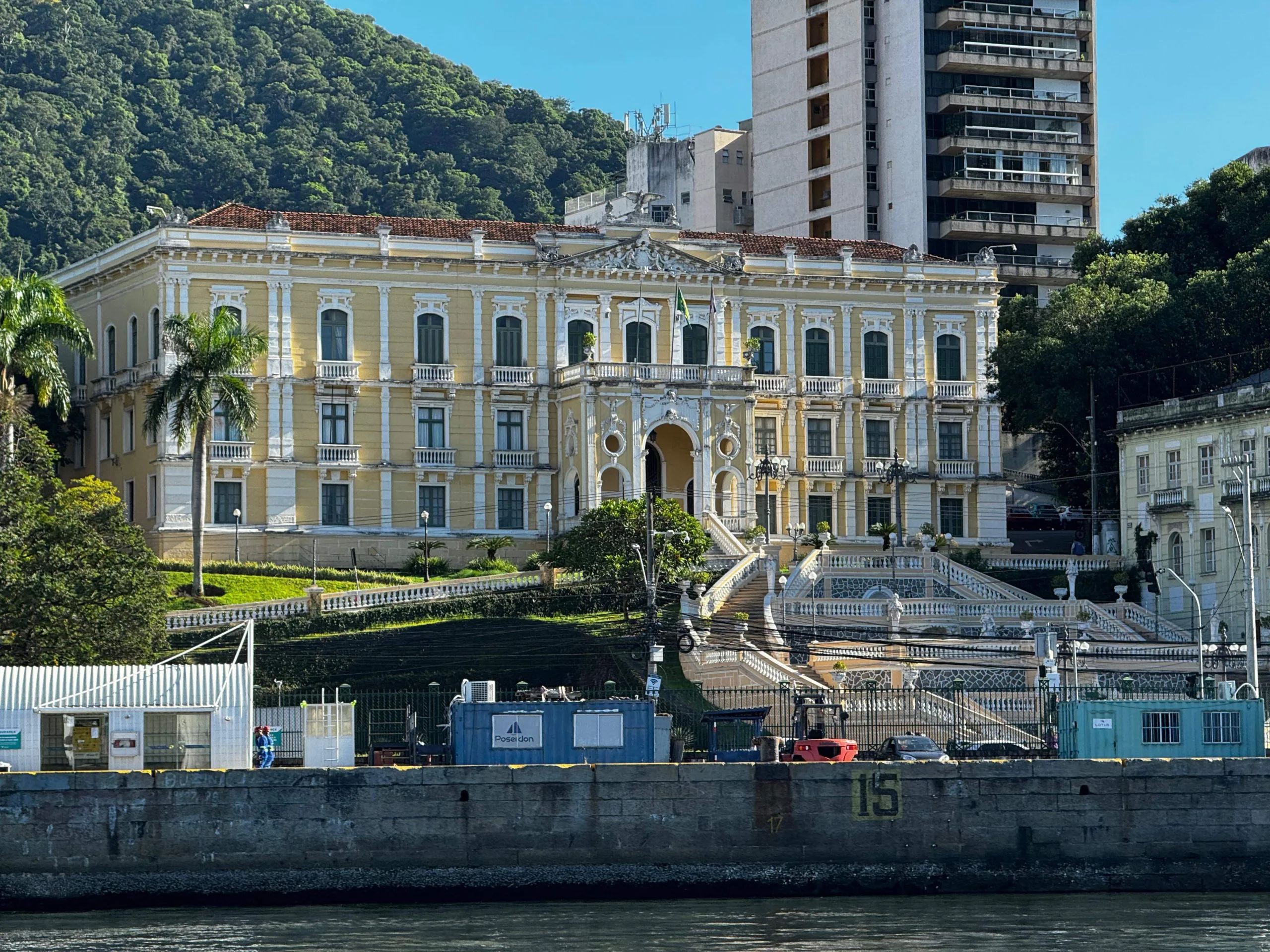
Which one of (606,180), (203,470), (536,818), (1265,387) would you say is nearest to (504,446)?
(203,470)

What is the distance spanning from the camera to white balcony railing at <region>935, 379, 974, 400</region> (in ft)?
320

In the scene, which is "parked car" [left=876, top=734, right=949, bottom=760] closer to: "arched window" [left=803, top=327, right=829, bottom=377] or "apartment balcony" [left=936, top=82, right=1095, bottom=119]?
"arched window" [left=803, top=327, right=829, bottom=377]

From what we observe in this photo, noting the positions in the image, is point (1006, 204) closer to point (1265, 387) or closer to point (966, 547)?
point (966, 547)

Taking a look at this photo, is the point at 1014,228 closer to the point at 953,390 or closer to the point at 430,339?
the point at 953,390

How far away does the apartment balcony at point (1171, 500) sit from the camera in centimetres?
8394

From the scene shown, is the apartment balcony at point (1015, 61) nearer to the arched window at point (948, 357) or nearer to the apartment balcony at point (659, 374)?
the arched window at point (948, 357)

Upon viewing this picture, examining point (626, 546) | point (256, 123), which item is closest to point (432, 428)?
point (626, 546)

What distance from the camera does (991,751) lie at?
54.8 meters

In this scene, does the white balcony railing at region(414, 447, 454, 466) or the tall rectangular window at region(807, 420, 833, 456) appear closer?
the white balcony railing at region(414, 447, 454, 466)

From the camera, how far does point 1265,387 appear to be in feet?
266

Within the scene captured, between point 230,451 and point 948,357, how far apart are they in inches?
1197

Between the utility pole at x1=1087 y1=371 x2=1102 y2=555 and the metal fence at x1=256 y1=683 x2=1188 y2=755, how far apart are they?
3026cm

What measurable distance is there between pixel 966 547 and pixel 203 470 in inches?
1169

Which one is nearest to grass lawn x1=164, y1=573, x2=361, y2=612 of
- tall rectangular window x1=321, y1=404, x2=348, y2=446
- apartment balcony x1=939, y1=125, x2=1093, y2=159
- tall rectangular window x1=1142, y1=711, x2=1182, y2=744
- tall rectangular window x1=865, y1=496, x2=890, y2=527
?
tall rectangular window x1=321, y1=404, x2=348, y2=446
